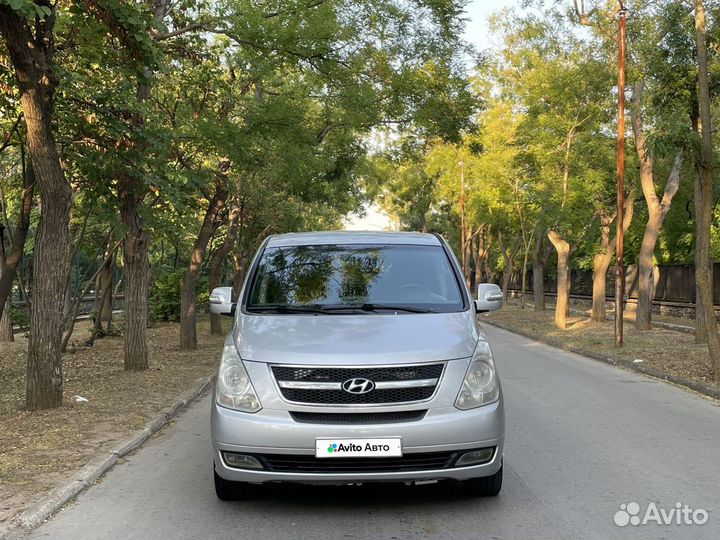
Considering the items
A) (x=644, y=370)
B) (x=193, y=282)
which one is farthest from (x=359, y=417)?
(x=193, y=282)

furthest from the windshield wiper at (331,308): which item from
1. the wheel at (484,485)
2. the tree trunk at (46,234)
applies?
the tree trunk at (46,234)

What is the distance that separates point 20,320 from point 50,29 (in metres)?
14.2

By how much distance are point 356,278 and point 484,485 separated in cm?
185

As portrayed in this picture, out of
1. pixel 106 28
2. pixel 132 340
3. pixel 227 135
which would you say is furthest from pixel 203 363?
pixel 106 28

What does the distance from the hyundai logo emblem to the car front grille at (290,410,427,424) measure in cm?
15

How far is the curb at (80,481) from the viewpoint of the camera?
4.60 m

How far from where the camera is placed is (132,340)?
12.7 m

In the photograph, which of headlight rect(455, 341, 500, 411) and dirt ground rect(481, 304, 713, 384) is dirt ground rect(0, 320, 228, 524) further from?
dirt ground rect(481, 304, 713, 384)

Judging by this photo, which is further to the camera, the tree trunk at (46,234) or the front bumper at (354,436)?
the tree trunk at (46,234)

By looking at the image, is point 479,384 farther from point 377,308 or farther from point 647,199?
point 647,199

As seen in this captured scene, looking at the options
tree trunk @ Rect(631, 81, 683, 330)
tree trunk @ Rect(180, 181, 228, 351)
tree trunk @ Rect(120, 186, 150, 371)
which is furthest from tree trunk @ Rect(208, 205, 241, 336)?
tree trunk @ Rect(631, 81, 683, 330)

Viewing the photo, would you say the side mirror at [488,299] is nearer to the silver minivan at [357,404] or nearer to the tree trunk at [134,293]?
the silver minivan at [357,404]

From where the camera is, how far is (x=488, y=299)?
239 inches

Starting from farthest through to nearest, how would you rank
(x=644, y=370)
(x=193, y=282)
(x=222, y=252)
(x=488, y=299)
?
1. (x=222, y=252)
2. (x=193, y=282)
3. (x=644, y=370)
4. (x=488, y=299)
